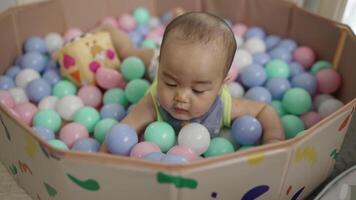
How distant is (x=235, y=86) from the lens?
3.84 feet

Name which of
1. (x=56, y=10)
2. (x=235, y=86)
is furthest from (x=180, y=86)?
(x=56, y=10)

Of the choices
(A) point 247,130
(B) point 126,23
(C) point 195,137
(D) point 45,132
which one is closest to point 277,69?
(A) point 247,130

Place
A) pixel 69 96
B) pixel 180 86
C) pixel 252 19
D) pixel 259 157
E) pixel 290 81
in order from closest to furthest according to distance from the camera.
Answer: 1. pixel 259 157
2. pixel 180 86
3. pixel 69 96
4. pixel 290 81
5. pixel 252 19

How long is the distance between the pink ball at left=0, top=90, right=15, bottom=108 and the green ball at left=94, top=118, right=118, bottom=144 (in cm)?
24

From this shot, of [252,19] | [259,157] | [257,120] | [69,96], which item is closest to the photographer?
[259,157]

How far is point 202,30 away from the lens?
0.81 meters

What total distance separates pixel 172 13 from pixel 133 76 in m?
0.41

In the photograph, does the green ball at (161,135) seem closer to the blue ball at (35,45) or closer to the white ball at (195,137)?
the white ball at (195,137)

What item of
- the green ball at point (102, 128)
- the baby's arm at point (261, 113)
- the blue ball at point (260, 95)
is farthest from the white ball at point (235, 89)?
the green ball at point (102, 128)

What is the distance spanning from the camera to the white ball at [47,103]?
1.11 m

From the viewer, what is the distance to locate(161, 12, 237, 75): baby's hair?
31.6 inches

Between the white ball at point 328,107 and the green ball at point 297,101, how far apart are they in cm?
3

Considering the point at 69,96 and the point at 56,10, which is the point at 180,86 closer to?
the point at 69,96

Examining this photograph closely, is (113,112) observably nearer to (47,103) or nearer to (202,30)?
(47,103)
